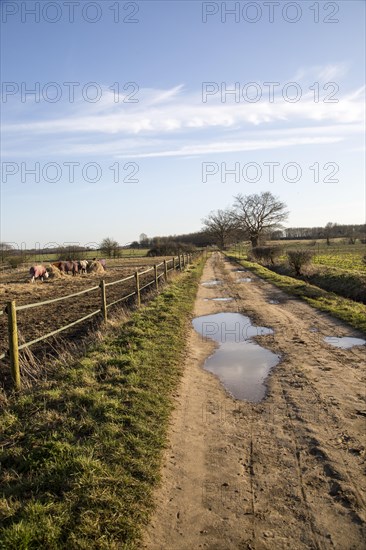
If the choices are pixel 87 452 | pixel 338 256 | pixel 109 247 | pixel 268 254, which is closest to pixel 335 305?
pixel 87 452

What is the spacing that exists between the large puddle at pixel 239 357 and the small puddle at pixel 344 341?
141 cm

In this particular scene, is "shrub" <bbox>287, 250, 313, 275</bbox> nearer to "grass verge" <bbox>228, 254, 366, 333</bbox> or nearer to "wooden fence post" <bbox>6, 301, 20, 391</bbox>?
"grass verge" <bbox>228, 254, 366, 333</bbox>

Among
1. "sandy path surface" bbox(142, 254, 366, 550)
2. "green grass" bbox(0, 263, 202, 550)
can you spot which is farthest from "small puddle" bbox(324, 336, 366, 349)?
"green grass" bbox(0, 263, 202, 550)

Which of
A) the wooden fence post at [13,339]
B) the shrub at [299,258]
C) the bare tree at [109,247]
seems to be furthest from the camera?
the bare tree at [109,247]

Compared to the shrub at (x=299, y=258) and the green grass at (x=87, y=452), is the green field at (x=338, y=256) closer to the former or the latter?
the shrub at (x=299, y=258)

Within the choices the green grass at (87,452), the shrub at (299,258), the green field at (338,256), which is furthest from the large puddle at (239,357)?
the green field at (338,256)

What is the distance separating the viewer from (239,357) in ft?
24.9

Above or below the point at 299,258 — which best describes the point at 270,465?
below

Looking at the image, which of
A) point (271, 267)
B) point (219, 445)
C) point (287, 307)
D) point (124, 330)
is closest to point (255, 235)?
point (271, 267)

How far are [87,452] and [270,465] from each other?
67.4 inches

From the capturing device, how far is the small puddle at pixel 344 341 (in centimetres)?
811

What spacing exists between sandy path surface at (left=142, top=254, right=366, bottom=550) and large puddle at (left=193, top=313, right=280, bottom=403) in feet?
0.72

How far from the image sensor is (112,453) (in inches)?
149

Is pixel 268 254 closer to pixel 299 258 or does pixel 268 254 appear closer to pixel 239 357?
pixel 299 258
